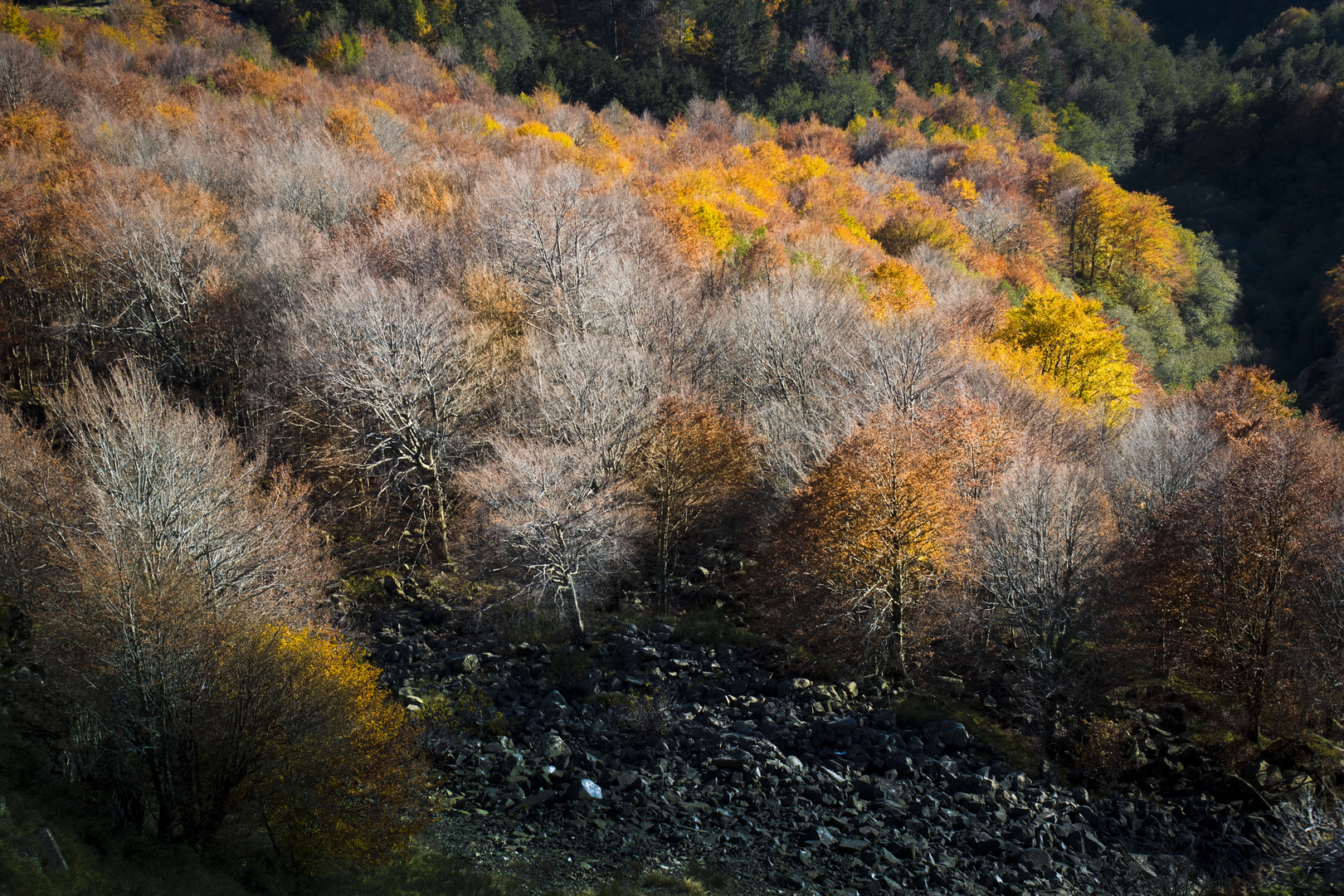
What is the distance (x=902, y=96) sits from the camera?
4331 inches

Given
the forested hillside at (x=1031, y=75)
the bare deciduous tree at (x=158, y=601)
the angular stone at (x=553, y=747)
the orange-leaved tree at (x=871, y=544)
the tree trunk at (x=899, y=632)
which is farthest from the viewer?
the forested hillside at (x=1031, y=75)

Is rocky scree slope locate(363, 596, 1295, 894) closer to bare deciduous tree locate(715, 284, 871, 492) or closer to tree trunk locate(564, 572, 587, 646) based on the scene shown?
tree trunk locate(564, 572, 587, 646)

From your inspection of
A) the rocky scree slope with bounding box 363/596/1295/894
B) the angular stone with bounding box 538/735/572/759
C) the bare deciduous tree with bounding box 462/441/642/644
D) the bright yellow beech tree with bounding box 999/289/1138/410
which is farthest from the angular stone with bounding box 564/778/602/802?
the bright yellow beech tree with bounding box 999/289/1138/410

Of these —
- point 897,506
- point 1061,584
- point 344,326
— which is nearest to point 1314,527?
point 1061,584

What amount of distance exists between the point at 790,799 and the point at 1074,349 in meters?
42.8

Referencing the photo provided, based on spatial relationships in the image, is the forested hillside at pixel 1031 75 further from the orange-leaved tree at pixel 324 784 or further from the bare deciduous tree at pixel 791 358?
the orange-leaved tree at pixel 324 784

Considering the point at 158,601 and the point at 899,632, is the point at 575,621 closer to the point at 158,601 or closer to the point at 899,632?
the point at 899,632

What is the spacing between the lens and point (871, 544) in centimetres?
2444

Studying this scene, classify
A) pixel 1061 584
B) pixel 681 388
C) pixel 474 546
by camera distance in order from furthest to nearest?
pixel 681 388
pixel 474 546
pixel 1061 584

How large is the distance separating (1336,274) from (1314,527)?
75284 millimetres

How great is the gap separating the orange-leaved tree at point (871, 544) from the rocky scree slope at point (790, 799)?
2.09 meters

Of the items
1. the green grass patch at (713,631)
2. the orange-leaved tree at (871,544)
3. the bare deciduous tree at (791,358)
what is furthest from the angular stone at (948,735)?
the bare deciduous tree at (791,358)

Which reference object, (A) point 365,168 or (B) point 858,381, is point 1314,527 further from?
(A) point 365,168

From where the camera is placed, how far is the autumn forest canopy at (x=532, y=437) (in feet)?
56.4
